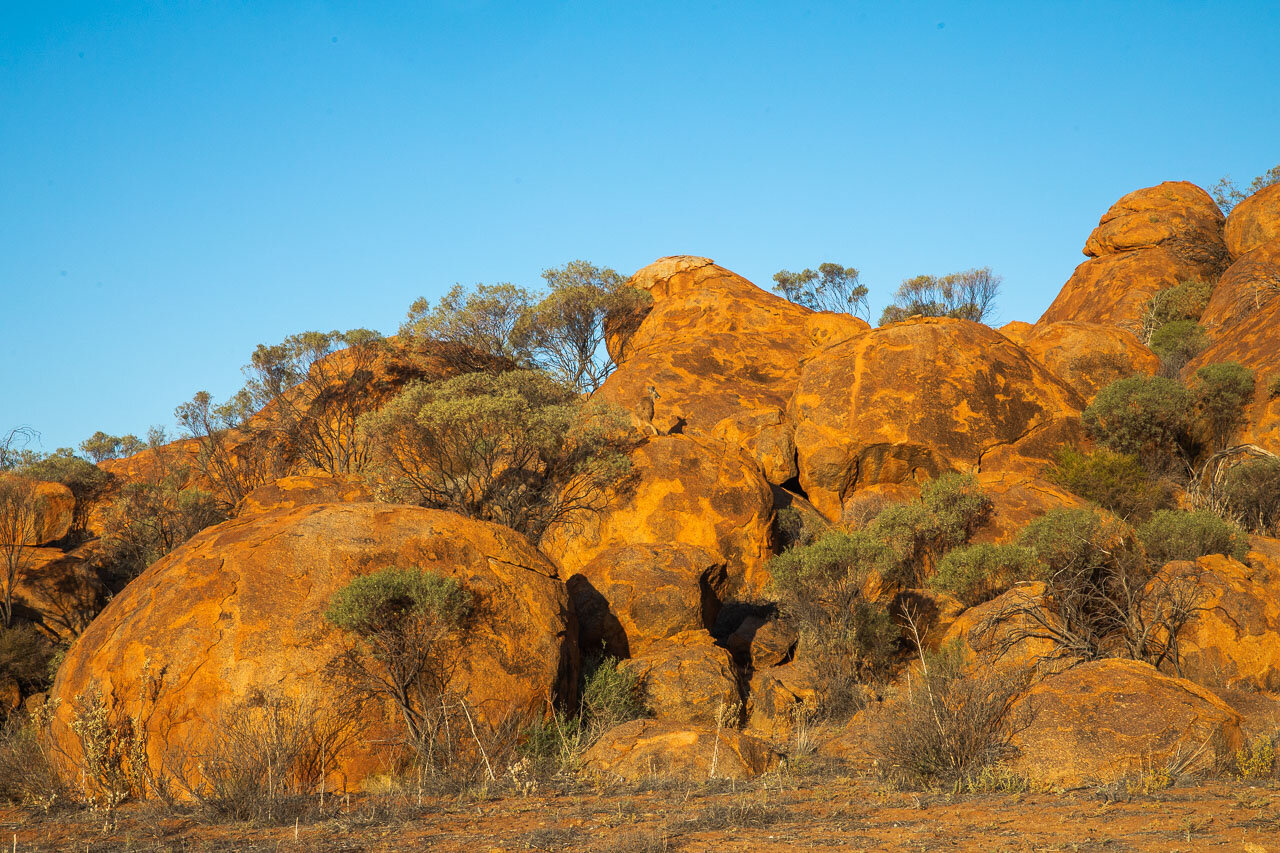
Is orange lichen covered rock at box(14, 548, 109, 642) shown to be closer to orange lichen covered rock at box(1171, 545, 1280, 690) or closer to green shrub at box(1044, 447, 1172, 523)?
orange lichen covered rock at box(1171, 545, 1280, 690)

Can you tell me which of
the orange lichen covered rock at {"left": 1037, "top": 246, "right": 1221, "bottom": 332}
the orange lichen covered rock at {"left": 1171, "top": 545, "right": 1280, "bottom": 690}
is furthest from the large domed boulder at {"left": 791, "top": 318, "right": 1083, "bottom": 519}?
the orange lichen covered rock at {"left": 1037, "top": 246, "right": 1221, "bottom": 332}

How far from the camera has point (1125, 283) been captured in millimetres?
32250

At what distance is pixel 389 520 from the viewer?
10180 millimetres

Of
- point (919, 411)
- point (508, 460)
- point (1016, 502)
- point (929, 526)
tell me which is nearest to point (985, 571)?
point (929, 526)

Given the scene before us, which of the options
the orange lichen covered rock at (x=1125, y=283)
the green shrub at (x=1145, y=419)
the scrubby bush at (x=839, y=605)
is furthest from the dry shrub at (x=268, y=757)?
the orange lichen covered rock at (x=1125, y=283)

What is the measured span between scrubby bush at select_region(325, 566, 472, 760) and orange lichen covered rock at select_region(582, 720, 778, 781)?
1584 millimetres

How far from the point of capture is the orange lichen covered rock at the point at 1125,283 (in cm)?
3125

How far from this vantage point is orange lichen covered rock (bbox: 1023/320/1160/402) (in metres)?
22.4

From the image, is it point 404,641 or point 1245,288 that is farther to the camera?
point 1245,288

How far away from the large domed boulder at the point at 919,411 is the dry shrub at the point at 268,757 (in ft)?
42.6

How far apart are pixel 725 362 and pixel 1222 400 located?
38.5 feet

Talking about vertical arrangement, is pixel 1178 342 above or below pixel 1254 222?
below

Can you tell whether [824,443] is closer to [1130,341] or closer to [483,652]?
[1130,341]

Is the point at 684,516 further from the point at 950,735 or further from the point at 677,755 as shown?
the point at 950,735
